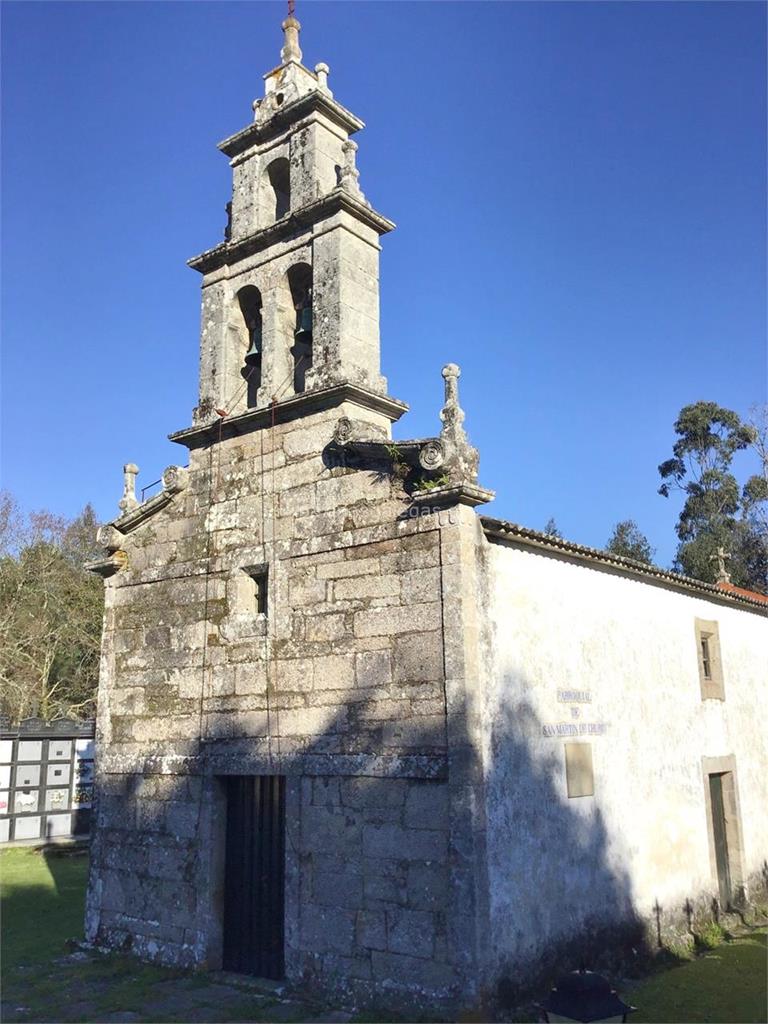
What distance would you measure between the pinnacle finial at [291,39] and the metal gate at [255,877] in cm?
848

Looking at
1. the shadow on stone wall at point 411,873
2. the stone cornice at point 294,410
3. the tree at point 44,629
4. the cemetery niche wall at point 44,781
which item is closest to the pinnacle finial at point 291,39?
the stone cornice at point 294,410

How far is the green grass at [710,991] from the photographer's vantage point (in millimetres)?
7320

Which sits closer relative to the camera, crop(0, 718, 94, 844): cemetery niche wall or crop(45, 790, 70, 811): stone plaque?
crop(0, 718, 94, 844): cemetery niche wall

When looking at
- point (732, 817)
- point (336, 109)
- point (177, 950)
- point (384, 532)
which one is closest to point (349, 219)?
point (336, 109)

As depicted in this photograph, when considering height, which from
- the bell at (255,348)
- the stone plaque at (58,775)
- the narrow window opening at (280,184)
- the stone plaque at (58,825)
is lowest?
the stone plaque at (58,825)

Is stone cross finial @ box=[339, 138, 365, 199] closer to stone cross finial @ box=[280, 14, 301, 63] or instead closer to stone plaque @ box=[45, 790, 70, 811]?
stone cross finial @ box=[280, 14, 301, 63]

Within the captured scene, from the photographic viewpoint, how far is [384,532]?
7.93 metres

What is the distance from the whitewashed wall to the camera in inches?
292

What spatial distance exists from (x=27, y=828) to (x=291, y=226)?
14135 mm

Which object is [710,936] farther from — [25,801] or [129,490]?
[25,801]

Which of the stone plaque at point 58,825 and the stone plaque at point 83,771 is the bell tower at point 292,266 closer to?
the stone plaque at point 83,771

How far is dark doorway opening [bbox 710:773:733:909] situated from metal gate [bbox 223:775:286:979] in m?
5.85

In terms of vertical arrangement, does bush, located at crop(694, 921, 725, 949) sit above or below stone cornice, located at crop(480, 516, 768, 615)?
below

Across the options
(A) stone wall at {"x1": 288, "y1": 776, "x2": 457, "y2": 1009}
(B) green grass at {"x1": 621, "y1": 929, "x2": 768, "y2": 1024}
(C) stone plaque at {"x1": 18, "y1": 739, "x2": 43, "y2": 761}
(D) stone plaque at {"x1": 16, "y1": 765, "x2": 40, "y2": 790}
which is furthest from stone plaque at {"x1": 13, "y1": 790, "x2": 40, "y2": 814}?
(B) green grass at {"x1": 621, "y1": 929, "x2": 768, "y2": 1024}
